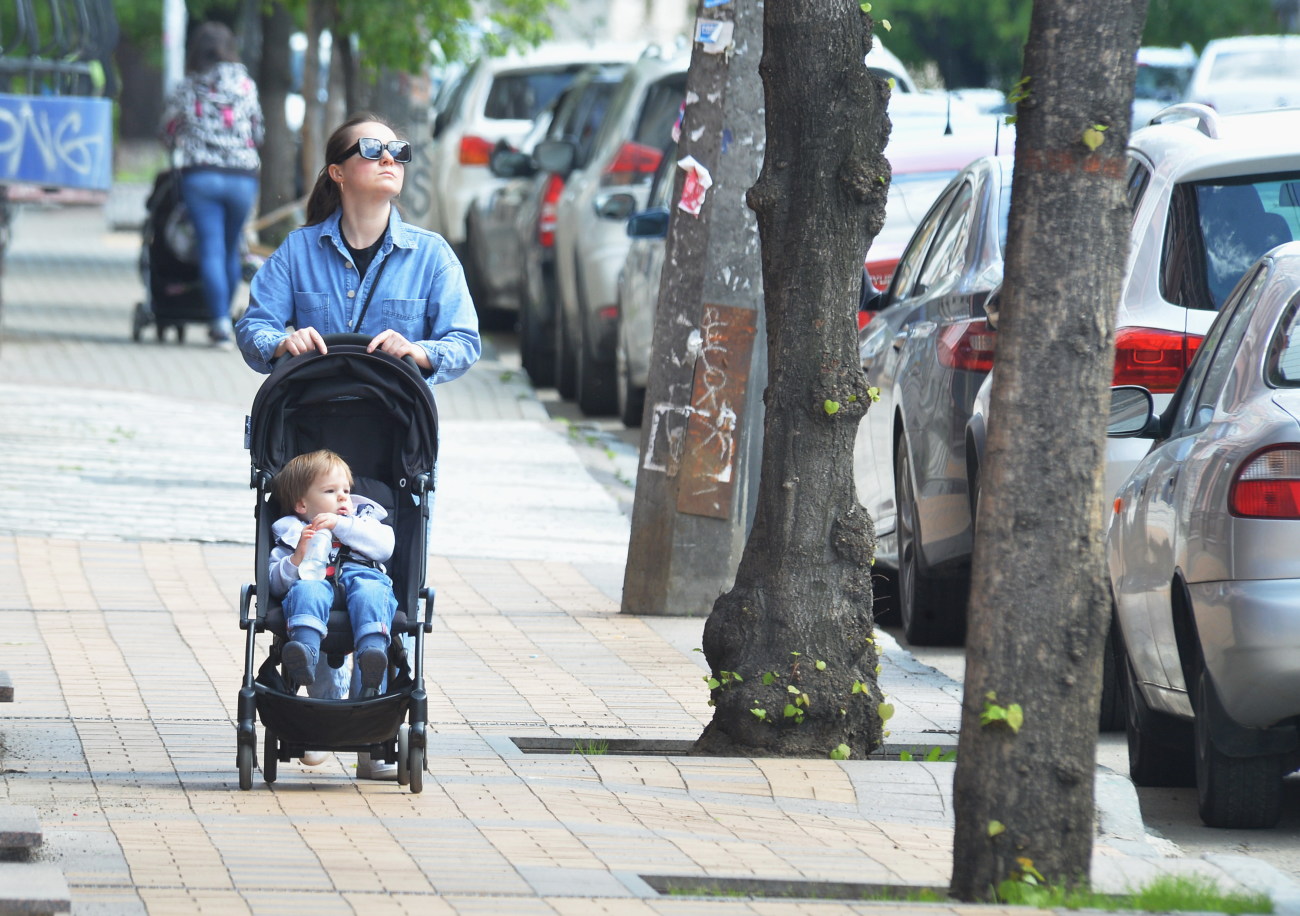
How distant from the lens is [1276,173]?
8062 mm

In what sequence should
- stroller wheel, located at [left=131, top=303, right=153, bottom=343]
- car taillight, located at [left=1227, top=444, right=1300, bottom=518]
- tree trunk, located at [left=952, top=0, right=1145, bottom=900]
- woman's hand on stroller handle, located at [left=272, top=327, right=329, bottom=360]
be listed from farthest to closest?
stroller wheel, located at [left=131, top=303, right=153, bottom=343], woman's hand on stroller handle, located at [left=272, top=327, right=329, bottom=360], car taillight, located at [left=1227, top=444, right=1300, bottom=518], tree trunk, located at [left=952, top=0, right=1145, bottom=900]

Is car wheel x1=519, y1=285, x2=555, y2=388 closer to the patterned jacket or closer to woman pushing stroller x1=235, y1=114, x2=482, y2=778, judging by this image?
the patterned jacket

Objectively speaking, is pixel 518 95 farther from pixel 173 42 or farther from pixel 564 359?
pixel 173 42

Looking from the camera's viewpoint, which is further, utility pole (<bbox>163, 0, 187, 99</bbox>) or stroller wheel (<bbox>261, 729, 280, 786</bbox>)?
utility pole (<bbox>163, 0, 187, 99</bbox>)

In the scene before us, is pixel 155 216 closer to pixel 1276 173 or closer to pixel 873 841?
pixel 1276 173

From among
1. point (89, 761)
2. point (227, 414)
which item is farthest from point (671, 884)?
point (227, 414)

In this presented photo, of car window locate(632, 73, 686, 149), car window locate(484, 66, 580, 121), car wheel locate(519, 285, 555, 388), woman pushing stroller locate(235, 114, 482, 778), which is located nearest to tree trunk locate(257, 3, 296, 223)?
car window locate(484, 66, 580, 121)

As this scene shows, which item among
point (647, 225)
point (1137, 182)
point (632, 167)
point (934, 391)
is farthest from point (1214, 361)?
point (632, 167)

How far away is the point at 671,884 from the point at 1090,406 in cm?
131

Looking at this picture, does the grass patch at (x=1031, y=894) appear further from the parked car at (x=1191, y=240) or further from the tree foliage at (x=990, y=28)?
the tree foliage at (x=990, y=28)

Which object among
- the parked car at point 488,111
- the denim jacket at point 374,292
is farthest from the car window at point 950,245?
the parked car at point 488,111

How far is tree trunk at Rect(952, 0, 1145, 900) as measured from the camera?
510cm

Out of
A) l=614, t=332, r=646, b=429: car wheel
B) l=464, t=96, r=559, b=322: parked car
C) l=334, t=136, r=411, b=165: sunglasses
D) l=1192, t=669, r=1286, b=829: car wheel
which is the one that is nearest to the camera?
l=1192, t=669, r=1286, b=829: car wheel

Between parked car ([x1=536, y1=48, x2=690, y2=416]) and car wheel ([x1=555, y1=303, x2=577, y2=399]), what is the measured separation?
→ 1.15ft
